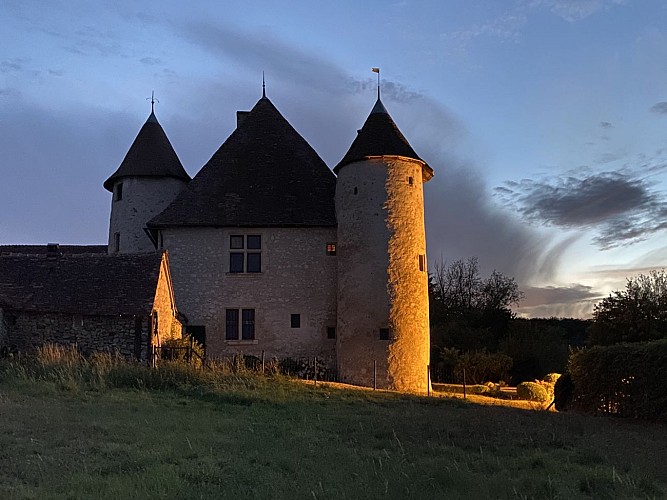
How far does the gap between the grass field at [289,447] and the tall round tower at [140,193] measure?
494 inches

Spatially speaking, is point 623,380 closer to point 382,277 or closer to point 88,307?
point 382,277

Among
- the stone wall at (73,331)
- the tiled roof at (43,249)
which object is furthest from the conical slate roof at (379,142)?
the tiled roof at (43,249)

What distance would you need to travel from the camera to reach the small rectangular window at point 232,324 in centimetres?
2461

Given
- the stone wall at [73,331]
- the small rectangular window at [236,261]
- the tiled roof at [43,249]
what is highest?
the tiled roof at [43,249]

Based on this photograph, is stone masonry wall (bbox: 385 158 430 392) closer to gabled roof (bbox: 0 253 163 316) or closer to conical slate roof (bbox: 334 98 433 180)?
conical slate roof (bbox: 334 98 433 180)

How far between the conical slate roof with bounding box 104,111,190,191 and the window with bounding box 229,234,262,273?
4.68 metres

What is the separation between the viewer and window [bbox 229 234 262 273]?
25000 millimetres

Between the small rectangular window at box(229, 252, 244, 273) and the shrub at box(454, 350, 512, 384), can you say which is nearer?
the small rectangular window at box(229, 252, 244, 273)

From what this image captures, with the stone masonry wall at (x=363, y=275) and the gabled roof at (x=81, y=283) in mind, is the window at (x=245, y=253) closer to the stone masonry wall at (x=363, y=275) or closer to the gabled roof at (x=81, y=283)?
the stone masonry wall at (x=363, y=275)

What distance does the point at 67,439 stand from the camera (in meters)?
9.05

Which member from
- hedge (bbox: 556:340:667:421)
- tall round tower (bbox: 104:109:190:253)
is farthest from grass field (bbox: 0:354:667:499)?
tall round tower (bbox: 104:109:190:253)

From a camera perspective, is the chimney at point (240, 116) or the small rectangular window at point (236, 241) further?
the chimney at point (240, 116)

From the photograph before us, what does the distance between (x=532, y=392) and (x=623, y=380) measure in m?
9.70

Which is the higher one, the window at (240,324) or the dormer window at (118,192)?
the dormer window at (118,192)
